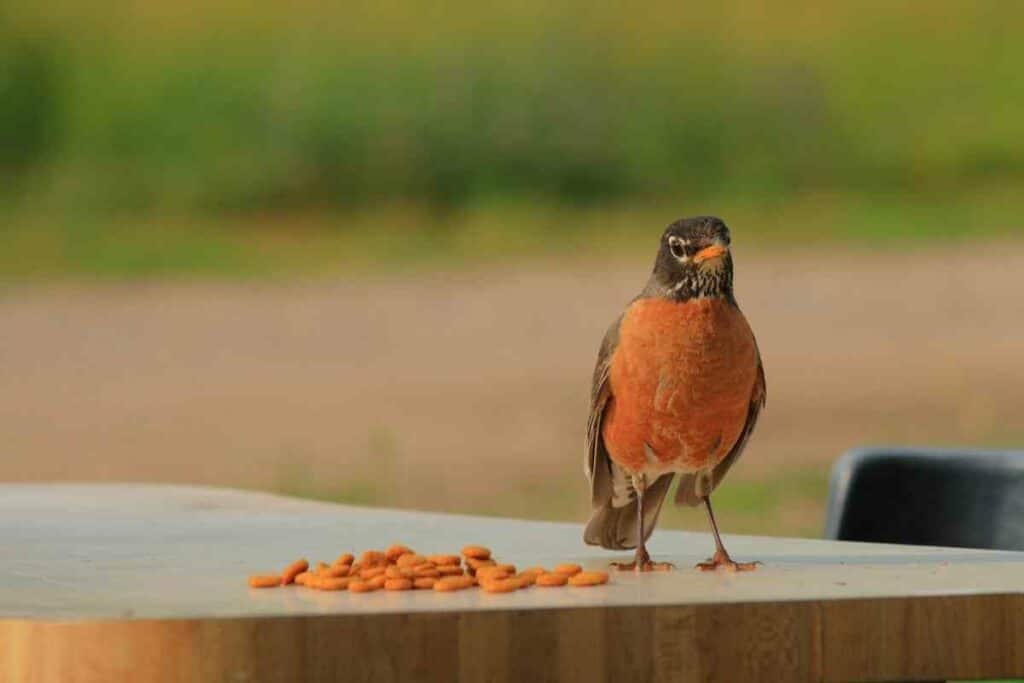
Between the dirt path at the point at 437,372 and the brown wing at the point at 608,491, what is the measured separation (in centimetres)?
677

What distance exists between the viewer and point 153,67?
10375 millimetres

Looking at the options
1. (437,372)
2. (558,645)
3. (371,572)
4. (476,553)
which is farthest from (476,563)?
(437,372)

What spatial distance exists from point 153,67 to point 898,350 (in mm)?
4158

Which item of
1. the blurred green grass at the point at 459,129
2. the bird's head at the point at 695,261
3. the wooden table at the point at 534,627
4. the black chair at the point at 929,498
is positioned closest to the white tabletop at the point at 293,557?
the wooden table at the point at 534,627

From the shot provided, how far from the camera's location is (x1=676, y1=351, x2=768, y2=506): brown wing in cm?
198

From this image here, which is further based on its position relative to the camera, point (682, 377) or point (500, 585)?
point (682, 377)

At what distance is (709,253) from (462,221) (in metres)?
8.55

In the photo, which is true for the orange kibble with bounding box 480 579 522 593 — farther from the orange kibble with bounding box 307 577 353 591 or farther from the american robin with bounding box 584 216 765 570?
the american robin with bounding box 584 216 765 570

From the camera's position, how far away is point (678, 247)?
190 centimetres

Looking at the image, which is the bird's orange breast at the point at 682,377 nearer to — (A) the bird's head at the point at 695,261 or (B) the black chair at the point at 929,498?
(A) the bird's head at the point at 695,261

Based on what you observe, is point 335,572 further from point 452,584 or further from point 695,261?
point 695,261

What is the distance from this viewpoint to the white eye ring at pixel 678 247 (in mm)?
1893

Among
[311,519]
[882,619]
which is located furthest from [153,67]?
[882,619]

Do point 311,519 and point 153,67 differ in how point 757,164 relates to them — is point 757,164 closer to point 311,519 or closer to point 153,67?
point 153,67
